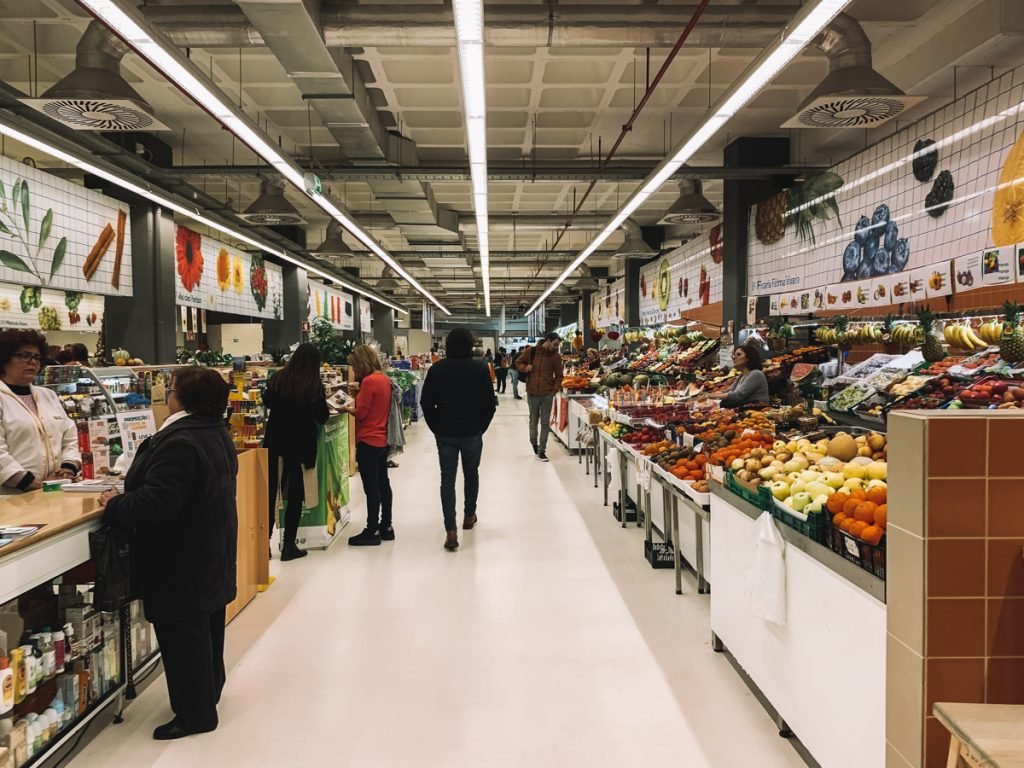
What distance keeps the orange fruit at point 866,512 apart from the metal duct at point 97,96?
219 inches

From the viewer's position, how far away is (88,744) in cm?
309

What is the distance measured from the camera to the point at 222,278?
1366 cm

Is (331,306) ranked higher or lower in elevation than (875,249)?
higher

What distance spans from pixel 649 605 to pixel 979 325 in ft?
11.5

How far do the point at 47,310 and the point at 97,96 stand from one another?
8.60m

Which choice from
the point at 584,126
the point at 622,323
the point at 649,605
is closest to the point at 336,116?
the point at 584,126

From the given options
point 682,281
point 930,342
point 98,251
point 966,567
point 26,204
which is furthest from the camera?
point 682,281

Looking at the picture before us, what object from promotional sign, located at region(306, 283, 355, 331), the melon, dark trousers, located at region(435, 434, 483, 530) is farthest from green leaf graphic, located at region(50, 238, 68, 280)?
promotional sign, located at region(306, 283, 355, 331)

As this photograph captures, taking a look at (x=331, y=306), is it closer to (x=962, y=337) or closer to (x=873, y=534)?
(x=962, y=337)

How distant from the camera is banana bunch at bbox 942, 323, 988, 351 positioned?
5602mm

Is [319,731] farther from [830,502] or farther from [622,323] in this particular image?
[622,323]

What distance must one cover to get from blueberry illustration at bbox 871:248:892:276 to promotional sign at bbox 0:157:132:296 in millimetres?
9228

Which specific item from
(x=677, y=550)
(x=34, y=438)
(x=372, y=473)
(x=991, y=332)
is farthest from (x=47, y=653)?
(x=991, y=332)

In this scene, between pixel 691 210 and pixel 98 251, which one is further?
pixel 691 210
